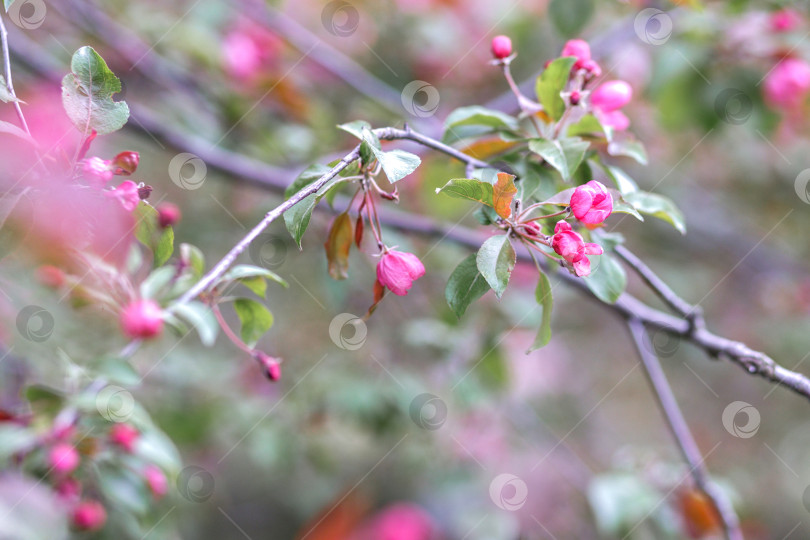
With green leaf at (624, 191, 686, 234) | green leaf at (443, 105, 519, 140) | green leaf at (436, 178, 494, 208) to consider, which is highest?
green leaf at (624, 191, 686, 234)

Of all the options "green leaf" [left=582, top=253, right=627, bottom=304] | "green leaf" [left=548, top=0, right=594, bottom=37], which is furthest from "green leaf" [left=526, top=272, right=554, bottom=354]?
"green leaf" [left=548, top=0, right=594, bottom=37]

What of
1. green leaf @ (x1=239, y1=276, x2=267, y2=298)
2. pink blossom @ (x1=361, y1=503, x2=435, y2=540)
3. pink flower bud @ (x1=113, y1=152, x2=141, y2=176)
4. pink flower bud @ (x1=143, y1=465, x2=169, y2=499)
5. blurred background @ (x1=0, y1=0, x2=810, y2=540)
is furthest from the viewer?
pink blossom @ (x1=361, y1=503, x2=435, y2=540)

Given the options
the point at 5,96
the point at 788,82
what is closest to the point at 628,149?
the point at 5,96

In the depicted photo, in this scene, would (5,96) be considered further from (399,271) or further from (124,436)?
(124,436)

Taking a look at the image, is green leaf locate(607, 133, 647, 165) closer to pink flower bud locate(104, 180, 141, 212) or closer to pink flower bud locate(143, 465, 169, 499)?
pink flower bud locate(104, 180, 141, 212)

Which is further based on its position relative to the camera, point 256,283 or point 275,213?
point 256,283

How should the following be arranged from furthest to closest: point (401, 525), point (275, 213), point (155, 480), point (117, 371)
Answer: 1. point (401, 525)
2. point (155, 480)
3. point (117, 371)
4. point (275, 213)

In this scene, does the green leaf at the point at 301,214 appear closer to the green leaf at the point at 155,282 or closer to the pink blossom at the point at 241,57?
the green leaf at the point at 155,282

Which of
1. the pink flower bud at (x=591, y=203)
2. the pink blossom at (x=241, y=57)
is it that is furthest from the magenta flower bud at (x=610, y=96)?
the pink blossom at (x=241, y=57)
